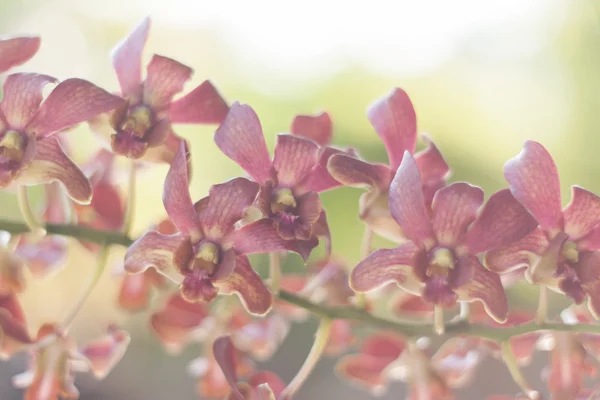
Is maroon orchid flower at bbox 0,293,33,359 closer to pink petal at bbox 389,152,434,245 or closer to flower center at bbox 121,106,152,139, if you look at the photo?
flower center at bbox 121,106,152,139

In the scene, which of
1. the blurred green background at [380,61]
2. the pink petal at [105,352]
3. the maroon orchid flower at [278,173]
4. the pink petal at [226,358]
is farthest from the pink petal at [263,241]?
the blurred green background at [380,61]

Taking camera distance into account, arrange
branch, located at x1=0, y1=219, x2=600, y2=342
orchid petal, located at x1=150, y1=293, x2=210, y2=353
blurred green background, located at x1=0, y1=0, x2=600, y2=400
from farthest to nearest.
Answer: blurred green background, located at x1=0, y1=0, x2=600, y2=400
orchid petal, located at x1=150, y1=293, x2=210, y2=353
branch, located at x1=0, y1=219, x2=600, y2=342

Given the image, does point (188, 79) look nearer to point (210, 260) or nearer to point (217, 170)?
point (210, 260)

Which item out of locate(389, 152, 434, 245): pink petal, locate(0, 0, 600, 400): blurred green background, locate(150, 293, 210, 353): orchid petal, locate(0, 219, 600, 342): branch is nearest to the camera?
locate(389, 152, 434, 245): pink petal

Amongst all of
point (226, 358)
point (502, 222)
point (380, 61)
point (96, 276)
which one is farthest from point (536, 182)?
point (380, 61)

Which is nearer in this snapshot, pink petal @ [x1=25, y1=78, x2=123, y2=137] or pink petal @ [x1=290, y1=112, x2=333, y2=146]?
pink petal @ [x1=25, y1=78, x2=123, y2=137]

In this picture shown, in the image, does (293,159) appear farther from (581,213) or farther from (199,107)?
(581,213)

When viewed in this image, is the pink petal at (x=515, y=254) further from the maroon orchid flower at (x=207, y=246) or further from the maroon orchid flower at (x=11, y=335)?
the maroon orchid flower at (x=11, y=335)

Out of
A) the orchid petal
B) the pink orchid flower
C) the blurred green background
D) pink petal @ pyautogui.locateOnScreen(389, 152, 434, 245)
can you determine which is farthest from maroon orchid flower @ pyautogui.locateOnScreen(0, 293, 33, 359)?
the blurred green background
